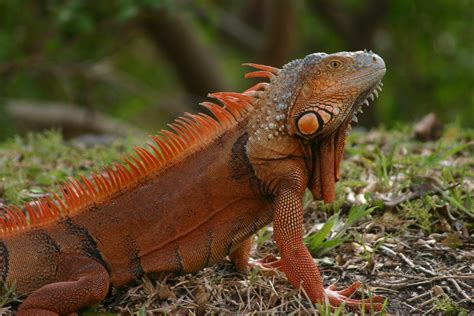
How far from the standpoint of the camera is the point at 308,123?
455 cm

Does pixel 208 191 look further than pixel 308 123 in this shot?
Yes

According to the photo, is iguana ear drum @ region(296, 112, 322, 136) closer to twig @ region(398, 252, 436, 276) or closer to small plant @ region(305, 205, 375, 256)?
small plant @ region(305, 205, 375, 256)

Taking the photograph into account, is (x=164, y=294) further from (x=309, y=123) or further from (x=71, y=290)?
(x=309, y=123)

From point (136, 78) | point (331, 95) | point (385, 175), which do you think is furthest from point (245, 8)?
point (331, 95)

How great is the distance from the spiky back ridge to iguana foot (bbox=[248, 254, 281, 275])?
1022 mm

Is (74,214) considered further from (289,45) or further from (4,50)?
(289,45)

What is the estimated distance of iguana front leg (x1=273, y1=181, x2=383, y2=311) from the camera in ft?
14.7

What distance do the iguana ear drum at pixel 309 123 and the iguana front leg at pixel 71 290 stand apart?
5.47ft

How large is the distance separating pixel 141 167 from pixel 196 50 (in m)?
11.0

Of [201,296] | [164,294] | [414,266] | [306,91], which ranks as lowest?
[414,266]

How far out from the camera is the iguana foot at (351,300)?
4.39 m

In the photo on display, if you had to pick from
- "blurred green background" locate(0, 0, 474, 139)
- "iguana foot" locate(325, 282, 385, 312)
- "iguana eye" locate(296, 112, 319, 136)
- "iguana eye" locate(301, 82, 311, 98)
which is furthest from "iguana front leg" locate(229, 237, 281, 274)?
"blurred green background" locate(0, 0, 474, 139)

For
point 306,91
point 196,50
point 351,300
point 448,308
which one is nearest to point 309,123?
point 306,91

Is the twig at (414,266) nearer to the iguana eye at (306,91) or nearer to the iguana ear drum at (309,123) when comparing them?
the iguana ear drum at (309,123)
